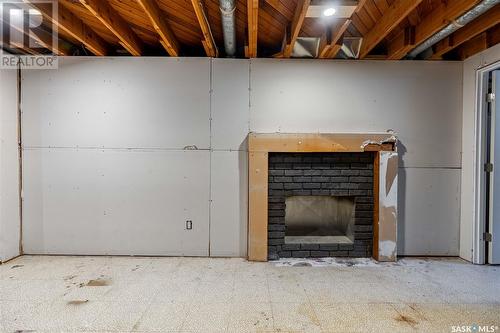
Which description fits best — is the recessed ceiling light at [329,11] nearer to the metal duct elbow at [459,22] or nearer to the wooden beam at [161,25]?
the metal duct elbow at [459,22]

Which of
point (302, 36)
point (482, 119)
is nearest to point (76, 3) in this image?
point (302, 36)

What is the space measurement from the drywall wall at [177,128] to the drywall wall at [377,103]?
0.01 metres

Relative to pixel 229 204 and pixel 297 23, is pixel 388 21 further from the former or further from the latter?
pixel 229 204

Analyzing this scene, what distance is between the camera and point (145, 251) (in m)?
3.33

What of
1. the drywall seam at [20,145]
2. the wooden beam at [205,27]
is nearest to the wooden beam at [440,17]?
the wooden beam at [205,27]

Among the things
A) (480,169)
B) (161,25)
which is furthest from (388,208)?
(161,25)

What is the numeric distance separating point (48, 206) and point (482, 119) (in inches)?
200

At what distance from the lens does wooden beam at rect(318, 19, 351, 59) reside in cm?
259

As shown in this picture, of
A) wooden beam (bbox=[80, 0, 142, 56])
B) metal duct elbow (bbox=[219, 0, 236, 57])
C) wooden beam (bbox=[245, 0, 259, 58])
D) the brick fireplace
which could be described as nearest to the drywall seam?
wooden beam (bbox=[80, 0, 142, 56])

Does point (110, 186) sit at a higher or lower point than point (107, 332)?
higher

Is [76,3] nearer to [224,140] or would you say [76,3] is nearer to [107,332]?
[224,140]

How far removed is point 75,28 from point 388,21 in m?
3.00

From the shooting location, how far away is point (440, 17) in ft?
8.05

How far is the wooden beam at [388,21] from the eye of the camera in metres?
2.27
